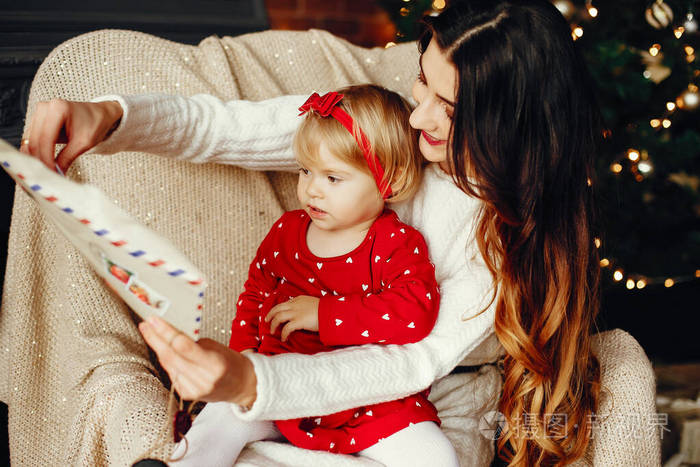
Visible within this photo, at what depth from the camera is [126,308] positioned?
117 cm

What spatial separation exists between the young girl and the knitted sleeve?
8cm

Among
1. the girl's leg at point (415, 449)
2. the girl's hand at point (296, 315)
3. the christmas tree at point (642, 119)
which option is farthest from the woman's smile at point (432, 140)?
the christmas tree at point (642, 119)

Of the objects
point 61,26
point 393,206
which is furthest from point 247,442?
point 61,26

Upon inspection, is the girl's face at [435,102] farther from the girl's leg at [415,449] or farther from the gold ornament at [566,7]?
the gold ornament at [566,7]

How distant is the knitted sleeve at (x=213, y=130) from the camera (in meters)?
1.04

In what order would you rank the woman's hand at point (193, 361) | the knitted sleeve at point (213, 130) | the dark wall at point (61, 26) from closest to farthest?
the woman's hand at point (193, 361) < the knitted sleeve at point (213, 130) < the dark wall at point (61, 26)

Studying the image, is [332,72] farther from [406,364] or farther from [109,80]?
[406,364]

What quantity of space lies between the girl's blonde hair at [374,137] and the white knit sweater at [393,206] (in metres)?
0.08

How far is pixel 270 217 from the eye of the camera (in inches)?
53.1

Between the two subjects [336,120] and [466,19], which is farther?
[336,120]

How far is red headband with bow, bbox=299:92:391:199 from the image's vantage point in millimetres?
1074

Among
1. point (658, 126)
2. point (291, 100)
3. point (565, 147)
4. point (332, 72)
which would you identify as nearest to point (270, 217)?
point (291, 100)

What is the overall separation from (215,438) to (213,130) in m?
0.54

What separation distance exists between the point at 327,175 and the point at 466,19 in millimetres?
341
